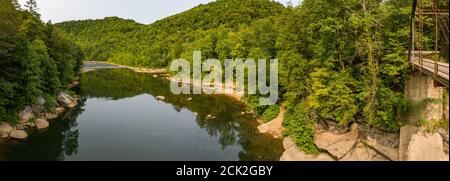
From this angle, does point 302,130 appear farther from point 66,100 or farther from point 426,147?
point 66,100

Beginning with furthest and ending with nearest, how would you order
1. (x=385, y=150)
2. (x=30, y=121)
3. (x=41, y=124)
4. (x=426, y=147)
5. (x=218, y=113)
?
(x=218, y=113) → (x=41, y=124) → (x=30, y=121) → (x=385, y=150) → (x=426, y=147)

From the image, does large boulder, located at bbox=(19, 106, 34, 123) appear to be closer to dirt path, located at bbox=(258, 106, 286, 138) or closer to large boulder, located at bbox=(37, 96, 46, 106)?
large boulder, located at bbox=(37, 96, 46, 106)

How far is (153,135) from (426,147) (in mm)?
21167

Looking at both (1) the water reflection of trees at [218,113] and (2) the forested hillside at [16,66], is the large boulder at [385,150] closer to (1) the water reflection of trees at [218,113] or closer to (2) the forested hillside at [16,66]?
(1) the water reflection of trees at [218,113]

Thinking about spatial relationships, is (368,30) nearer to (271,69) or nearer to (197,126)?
(271,69)

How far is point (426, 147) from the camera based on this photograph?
61.2ft

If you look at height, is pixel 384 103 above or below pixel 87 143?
above

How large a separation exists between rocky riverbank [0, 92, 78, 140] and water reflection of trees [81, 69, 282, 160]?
13.6 m

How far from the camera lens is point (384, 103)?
899 inches

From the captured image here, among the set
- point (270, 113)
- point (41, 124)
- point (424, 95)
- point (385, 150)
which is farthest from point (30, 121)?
point (424, 95)

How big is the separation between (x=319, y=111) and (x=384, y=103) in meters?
5.45

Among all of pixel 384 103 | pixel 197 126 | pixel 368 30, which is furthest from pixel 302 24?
pixel 197 126

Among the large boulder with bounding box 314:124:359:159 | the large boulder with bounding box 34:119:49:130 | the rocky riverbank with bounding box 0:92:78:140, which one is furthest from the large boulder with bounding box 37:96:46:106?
the large boulder with bounding box 314:124:359:159

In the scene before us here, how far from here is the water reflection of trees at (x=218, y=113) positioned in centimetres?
2872
